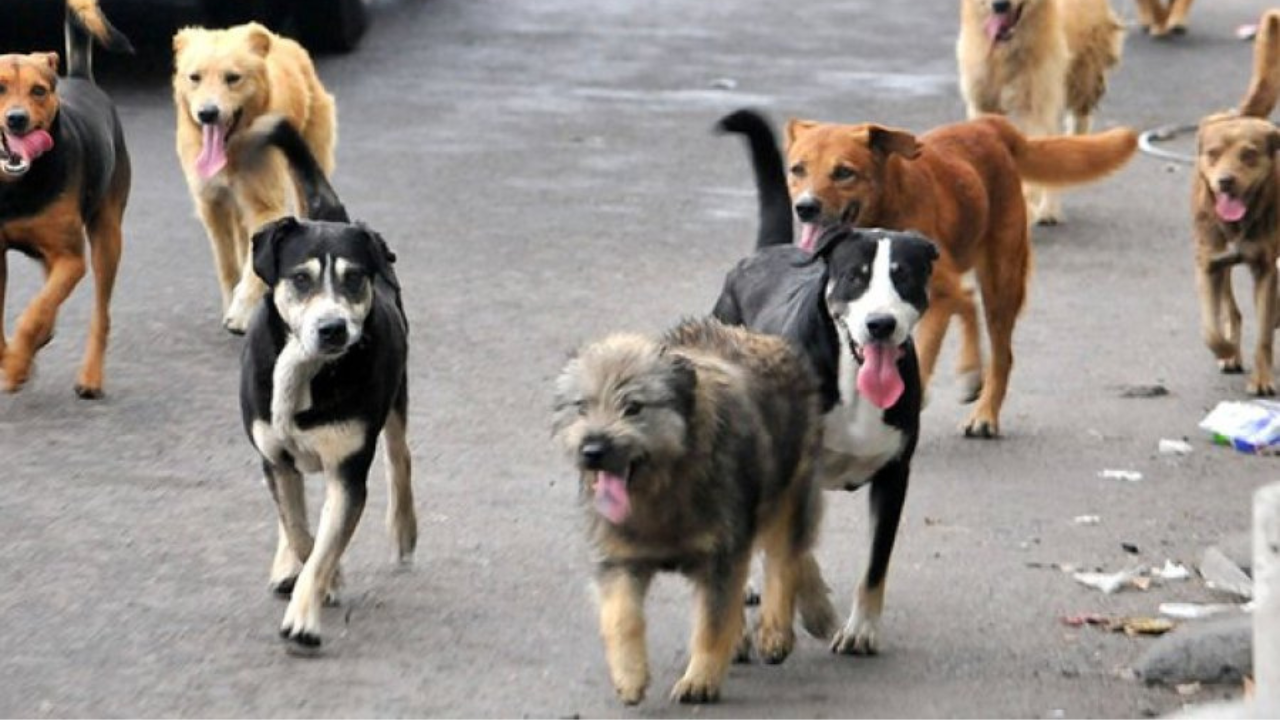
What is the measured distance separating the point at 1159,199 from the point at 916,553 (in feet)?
24.6

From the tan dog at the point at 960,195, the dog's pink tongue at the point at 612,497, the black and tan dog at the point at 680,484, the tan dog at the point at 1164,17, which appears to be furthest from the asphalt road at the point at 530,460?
the tan dog at the point at 1164,17

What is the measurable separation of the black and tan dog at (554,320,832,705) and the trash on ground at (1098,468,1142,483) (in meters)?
2.83

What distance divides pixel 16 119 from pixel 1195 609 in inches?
193

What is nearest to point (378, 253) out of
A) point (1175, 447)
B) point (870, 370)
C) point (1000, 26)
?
point (870, 370)

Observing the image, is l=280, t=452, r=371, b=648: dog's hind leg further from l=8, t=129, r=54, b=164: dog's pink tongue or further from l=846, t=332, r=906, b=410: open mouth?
l=8, t=129, r=54, b=164: dog's pink tongue

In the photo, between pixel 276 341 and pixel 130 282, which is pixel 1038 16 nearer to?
pixel 130 282

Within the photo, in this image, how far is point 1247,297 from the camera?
13.1 m

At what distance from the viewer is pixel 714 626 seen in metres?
6.80

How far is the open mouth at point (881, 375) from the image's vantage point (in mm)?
7422

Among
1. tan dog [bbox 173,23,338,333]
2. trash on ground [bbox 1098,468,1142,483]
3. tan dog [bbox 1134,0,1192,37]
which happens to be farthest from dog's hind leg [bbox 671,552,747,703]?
tan dog [bbox 1134,0,1192,37]

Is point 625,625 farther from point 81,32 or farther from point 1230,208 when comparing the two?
point 81,32

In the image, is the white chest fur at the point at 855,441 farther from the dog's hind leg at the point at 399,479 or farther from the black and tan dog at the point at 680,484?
the dog's hind leg at the point at 399,479

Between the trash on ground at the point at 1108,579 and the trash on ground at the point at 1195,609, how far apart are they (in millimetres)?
187

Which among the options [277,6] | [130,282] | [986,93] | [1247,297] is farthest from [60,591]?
[277,6]
